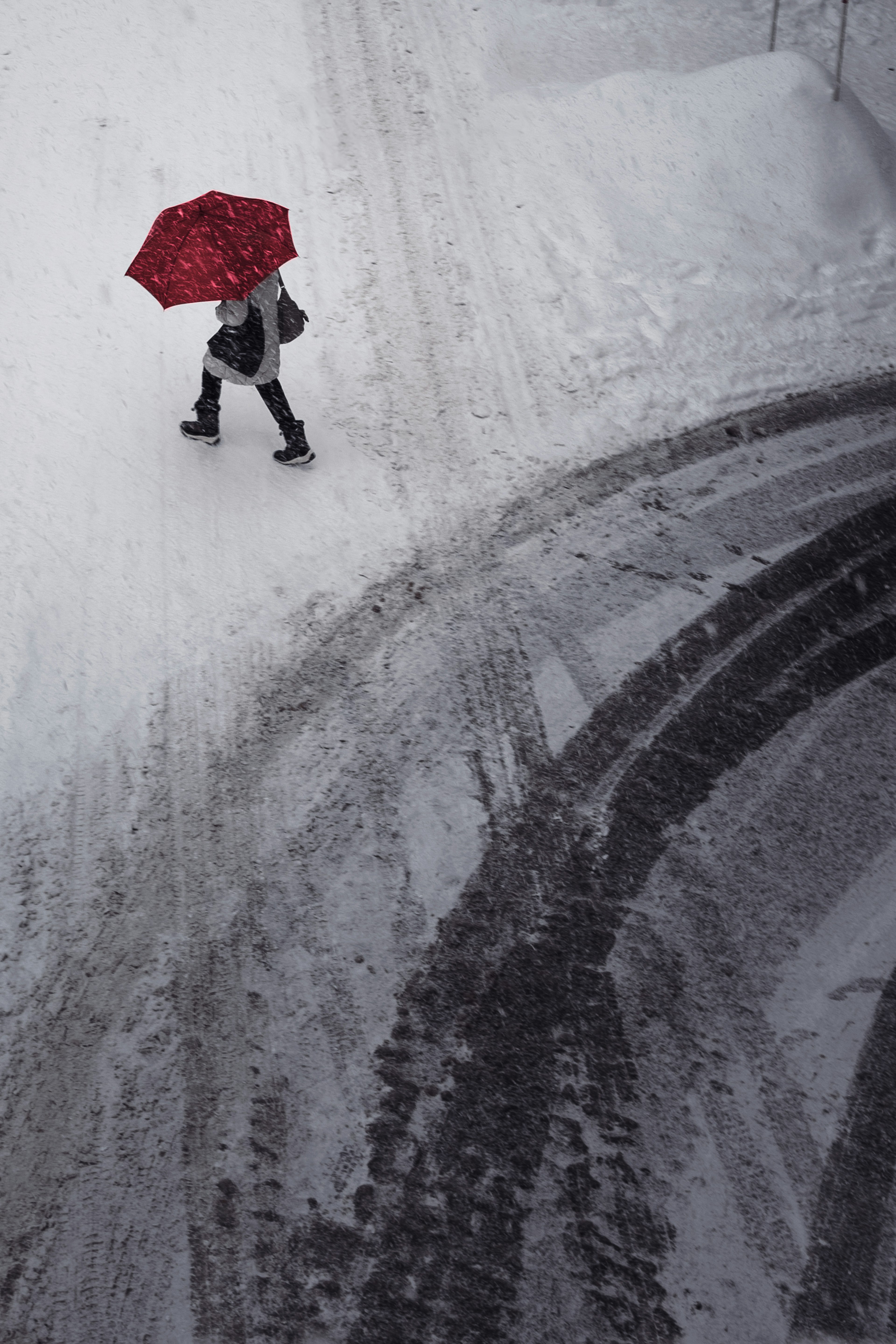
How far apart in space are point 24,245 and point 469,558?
11.8ft

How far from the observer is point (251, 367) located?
16.3ft

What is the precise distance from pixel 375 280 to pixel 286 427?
1.76 meters

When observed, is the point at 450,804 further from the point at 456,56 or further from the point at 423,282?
the point at 456,56

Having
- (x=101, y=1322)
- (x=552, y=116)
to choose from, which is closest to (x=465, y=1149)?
(x=101, y=1322)

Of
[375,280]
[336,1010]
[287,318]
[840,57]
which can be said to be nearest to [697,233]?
[840,57]

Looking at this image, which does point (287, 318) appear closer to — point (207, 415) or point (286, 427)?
point (286, 427)

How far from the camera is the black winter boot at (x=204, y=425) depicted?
5227mm

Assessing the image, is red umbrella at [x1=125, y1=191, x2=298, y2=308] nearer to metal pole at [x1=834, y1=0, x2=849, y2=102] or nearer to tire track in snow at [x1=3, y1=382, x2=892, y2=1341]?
tire track in snow at [x1=3, y1=382, x2=892, y2=1341]

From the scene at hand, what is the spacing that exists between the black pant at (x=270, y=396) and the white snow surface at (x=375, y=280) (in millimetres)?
292

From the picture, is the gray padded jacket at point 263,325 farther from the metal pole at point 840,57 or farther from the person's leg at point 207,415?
the metal pole at point 840,57

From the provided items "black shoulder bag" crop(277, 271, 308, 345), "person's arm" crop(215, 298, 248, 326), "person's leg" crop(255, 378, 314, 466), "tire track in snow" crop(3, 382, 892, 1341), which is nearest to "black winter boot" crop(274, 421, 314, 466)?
"person's leg" crop(255, 378, 314, 466)

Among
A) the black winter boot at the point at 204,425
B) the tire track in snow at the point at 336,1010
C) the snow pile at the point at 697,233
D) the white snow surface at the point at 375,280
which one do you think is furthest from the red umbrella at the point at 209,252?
the snow pile at the point at 697,233

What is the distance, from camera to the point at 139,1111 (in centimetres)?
336

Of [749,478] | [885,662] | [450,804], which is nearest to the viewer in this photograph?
[450,804]
